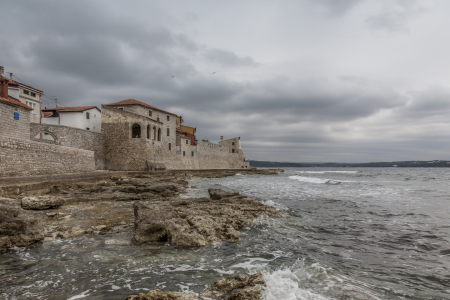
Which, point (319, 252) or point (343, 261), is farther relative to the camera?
point (319, 252)

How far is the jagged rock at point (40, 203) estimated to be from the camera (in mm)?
8188

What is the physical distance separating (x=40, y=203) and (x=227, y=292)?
8071 mm

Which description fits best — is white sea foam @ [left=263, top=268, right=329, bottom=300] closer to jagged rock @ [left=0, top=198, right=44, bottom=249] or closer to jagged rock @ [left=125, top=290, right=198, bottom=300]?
jagged rock @ [left=125, top=290, right=198, bottom=300]

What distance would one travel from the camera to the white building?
25888 millimetres

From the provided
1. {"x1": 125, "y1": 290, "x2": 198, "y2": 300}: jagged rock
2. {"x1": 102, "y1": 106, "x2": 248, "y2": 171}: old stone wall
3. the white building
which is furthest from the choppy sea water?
the white building

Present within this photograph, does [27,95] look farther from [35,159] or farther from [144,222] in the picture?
[144,222]

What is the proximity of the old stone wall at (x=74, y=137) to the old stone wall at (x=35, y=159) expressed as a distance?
6144 mm

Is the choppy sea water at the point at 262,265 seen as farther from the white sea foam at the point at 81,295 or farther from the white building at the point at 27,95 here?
the white building at the point at 27,95

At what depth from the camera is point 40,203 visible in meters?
8.36

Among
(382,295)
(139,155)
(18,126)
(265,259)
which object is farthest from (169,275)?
(139,155)

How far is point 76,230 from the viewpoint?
5.91 m

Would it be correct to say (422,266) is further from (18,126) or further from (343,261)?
(18,126)

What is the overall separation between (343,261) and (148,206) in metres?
4.73

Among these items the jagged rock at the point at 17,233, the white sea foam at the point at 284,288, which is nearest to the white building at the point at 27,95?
the jagged rock at the point at 17,233
